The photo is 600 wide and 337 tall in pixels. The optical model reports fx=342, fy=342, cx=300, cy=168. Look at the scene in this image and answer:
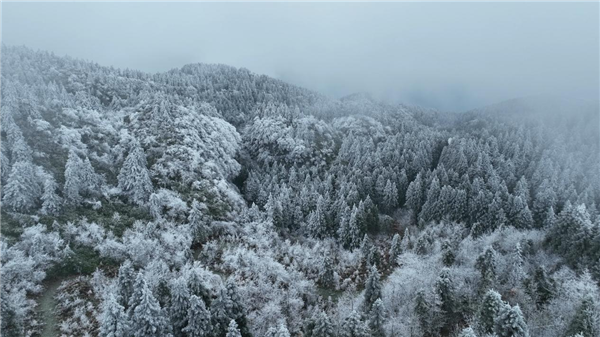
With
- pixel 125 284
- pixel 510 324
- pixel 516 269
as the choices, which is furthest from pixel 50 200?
pixel 516 269

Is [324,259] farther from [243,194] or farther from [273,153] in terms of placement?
[273,153]

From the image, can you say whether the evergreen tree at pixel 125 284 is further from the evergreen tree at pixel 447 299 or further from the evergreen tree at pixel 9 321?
the evergreen tree at pixel 447 299

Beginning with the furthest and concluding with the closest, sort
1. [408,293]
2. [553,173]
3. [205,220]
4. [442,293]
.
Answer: [553,173] < [205,220] < [408,293] < [442,293]

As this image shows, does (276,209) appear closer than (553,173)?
Yes

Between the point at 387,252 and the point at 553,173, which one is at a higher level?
the point at 553,173

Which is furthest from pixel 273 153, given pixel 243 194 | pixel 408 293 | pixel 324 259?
pixel 408 293

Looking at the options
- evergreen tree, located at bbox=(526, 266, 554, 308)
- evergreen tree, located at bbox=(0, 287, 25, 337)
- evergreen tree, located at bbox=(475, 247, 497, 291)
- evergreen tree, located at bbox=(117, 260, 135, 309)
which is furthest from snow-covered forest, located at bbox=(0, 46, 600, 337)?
evergreen tree, located at bbox=(526, 266, 554, 308)
